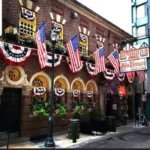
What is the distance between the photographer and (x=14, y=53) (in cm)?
1245

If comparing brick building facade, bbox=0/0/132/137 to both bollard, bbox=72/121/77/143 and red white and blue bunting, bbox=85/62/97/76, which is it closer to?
red white and blue bunting, bbox=85/62/97/76

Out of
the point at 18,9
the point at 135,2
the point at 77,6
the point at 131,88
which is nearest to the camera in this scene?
the point at 18,9

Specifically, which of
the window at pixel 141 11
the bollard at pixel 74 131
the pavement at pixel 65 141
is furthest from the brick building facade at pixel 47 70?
the window at pixel 141 11

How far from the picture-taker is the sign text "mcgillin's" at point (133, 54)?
1733 cm

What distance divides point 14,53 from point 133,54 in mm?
8598

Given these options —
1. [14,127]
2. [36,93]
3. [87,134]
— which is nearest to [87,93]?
[87,134]

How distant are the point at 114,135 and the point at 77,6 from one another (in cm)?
854

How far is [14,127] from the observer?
13211 millimetres

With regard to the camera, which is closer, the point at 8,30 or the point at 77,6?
the point at 8,30

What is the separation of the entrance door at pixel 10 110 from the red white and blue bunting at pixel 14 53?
1497 millimetres

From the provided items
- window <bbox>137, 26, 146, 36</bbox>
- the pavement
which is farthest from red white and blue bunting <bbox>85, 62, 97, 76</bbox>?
window <bbox>137, 26, 146, 36</bbox>

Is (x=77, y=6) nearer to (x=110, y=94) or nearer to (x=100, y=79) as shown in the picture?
(x=100, y=79)

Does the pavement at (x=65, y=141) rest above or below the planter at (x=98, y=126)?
below

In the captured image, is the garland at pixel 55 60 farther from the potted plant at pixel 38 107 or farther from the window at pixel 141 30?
the window at pixel 141 30
